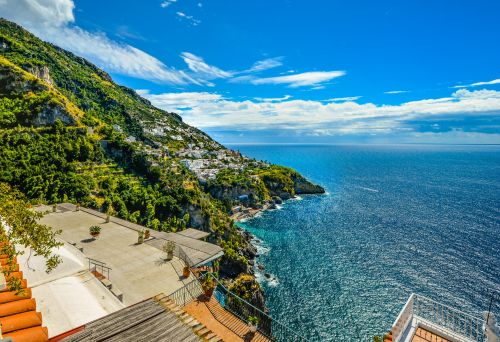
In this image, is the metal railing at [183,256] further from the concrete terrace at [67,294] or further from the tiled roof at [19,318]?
the tiled roof at [19,318]

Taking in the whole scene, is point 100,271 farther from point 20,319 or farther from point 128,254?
point 20,319

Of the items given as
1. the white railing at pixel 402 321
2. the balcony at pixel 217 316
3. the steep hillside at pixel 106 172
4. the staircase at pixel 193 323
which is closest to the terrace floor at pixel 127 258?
the balcony at pixel 217 316

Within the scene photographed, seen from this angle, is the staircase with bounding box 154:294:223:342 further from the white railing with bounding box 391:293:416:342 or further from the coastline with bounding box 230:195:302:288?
the coastline with bounding box 230:195:302:288

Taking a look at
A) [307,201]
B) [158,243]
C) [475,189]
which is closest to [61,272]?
[158,243]

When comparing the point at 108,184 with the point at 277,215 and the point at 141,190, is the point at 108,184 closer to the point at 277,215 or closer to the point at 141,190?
the point at 141,190

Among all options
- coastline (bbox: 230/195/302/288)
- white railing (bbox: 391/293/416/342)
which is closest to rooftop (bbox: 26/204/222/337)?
white railing (bbox: 391/293/416/342)

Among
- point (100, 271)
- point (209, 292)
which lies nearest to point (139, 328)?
point (209, 292)
